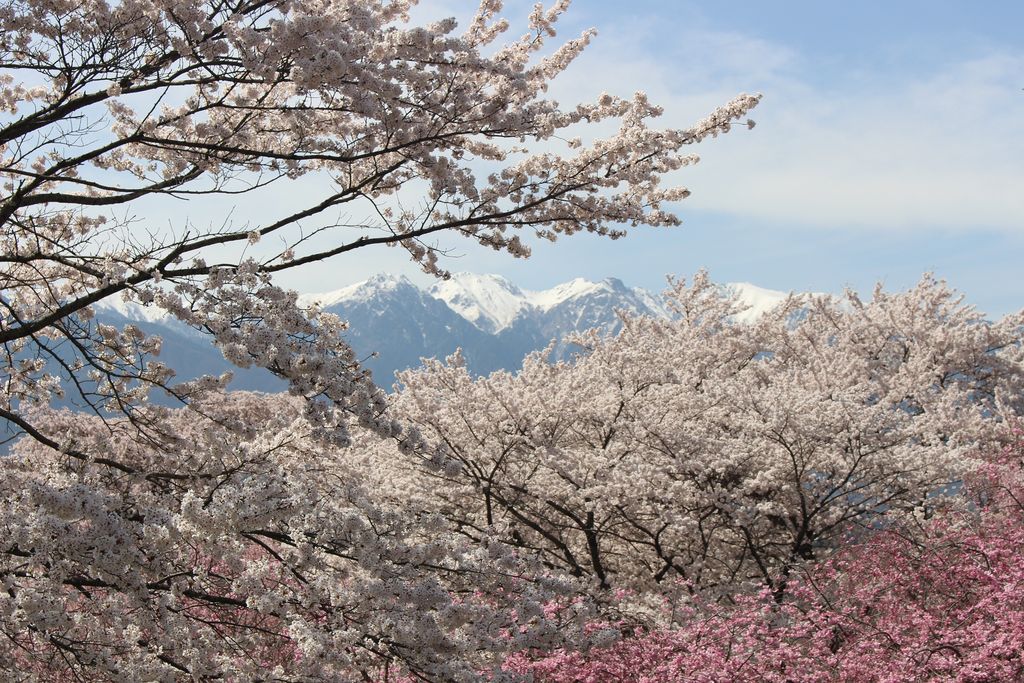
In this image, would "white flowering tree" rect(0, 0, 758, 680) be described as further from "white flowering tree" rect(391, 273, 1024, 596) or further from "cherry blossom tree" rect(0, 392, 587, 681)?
"white flowering tree" rect(391, 273, 1024, 596)

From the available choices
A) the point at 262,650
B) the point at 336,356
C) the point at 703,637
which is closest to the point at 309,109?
the point at 336,356

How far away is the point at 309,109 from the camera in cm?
561

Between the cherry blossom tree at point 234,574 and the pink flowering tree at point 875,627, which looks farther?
the pink flowering tree at point 875,627

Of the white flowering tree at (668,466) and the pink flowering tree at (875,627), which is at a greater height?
the white flowering tree at (668,466)

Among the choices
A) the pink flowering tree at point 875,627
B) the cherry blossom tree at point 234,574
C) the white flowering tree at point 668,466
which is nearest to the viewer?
the cherry blossom tree at point 234,574

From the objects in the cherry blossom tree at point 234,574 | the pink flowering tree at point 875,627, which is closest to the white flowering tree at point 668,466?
the pink flowering tree at point 875,627

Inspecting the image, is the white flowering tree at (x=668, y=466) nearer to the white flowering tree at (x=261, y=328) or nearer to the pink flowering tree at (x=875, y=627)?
the pink flowering tree at (x=875, y=627)

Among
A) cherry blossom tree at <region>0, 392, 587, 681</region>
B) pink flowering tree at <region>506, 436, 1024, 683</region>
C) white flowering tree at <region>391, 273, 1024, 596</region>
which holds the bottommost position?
pink flowering tree at <region>506, 436, 1024, 683</region>

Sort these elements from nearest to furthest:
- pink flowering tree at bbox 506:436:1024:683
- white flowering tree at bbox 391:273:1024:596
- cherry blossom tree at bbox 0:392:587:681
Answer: cherry blossom tree at bbox 0:392:587:681
pink flowering tree at bbox 506:436:1024:683
white flowering tree at bbox 391:273:1024:596

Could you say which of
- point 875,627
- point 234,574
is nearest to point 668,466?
point 875,627

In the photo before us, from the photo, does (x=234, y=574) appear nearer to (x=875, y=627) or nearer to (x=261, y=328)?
(x=261, y=328)

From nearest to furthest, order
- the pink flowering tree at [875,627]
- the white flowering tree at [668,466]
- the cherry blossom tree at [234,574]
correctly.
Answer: the cherry blossom tree at [234,574] < the pink flowering tree at [875,627] < the white flowering tree at [668,466]

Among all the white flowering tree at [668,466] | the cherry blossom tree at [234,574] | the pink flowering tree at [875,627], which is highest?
the white flowering tree at [668,466]

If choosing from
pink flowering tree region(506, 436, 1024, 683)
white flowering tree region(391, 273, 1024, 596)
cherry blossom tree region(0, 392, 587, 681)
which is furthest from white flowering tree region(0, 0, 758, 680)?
A: white flowering tree region(391, 273, 1024, 596)
